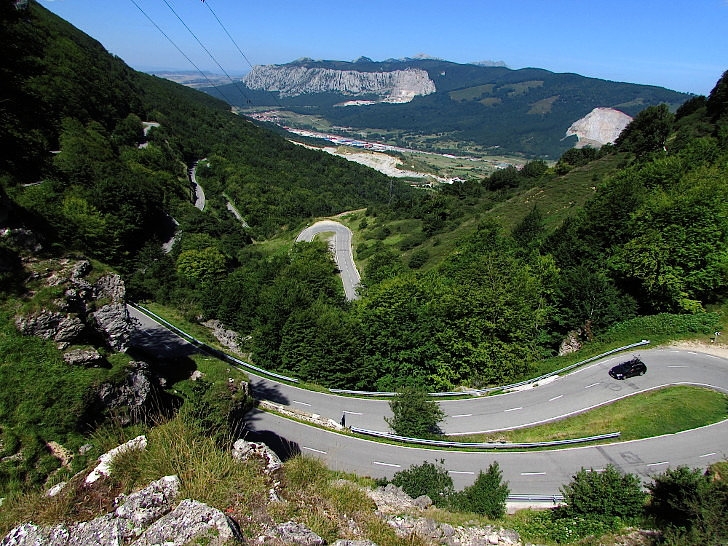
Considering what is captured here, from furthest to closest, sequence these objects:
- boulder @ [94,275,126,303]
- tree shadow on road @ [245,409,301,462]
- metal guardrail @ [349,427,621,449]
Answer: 1. metal guardrail @ [349,427,621,449]
2. tree shadow on road @ [245,409,301,462]
3. boulder @ [94,275,126,303]

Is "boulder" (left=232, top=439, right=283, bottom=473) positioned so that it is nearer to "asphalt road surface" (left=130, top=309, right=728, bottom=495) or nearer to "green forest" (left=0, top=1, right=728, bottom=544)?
"green forest" (left=0, top=1, right=728, bottom=544)

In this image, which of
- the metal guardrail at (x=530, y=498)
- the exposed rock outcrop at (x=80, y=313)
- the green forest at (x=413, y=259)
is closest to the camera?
the exposed rock outcrop at (x=80, y=313)

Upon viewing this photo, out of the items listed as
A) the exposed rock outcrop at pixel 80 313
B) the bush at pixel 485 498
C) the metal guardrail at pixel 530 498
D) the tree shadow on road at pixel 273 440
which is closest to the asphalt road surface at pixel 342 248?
the tree shadow on road at pixel 273 440

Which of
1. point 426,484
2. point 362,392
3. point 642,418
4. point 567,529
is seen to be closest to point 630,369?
point 642,418

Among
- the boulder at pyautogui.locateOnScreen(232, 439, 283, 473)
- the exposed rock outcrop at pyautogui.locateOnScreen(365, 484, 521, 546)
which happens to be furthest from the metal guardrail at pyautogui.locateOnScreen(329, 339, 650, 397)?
the boulder at pyautogui.locateOnScreen(232, 439, 283, 473)

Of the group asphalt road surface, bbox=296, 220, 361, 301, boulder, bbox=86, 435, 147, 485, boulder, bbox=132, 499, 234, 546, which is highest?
boulder, bbox=86, 435, 147, 485

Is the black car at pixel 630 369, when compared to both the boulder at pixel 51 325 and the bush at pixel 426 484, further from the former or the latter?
the boulder at pixel 51 325

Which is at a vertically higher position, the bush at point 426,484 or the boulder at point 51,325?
the boulder at point 51,325

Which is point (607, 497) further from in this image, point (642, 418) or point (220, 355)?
point (220, 355)
